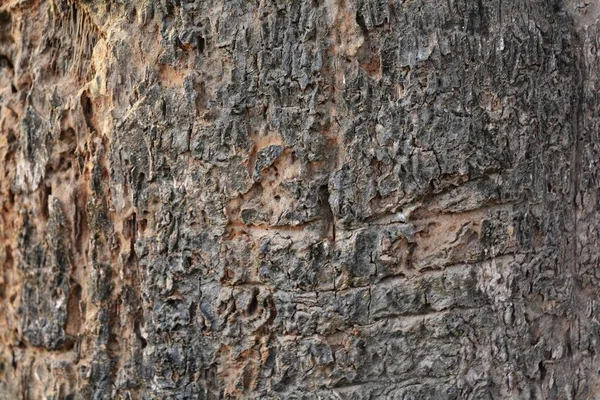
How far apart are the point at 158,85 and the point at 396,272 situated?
2.36 ft

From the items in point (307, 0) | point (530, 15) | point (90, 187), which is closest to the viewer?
point (307, 0)

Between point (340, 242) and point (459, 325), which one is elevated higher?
point (340, 242)

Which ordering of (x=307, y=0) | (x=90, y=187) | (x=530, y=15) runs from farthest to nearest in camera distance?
(x=90, y=187)
(x=530, y=15)
(x=307, y=0)

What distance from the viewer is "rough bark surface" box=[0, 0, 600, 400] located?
1765 millimetres

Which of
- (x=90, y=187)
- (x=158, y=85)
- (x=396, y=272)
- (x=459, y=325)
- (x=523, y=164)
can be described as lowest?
(x=459, y=325)

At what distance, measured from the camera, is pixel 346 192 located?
5.80ft

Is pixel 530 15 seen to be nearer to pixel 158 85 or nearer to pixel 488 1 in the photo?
pixel 488 1

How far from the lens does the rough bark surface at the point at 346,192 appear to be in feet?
5.79

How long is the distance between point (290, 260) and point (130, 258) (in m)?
0.43

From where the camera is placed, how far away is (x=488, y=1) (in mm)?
1804

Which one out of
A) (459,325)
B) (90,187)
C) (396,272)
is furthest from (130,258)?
(459,325)

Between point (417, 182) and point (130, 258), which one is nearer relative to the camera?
point (417, 182)

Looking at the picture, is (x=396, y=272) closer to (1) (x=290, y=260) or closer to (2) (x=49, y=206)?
(1) (x=290, y=260)

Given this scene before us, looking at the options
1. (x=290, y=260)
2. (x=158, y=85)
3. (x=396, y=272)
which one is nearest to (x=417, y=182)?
(x=396, y=272)
